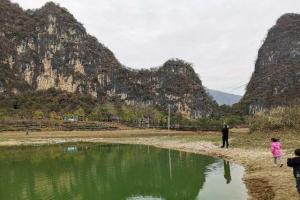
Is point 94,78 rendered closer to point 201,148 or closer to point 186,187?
point 201,148

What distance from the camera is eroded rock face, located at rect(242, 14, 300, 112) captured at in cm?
11694

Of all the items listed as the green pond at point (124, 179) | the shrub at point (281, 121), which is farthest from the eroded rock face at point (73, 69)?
the green pond at point (124, 179)

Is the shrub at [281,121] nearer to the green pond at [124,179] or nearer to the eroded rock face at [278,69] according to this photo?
the green pond at [124,179]

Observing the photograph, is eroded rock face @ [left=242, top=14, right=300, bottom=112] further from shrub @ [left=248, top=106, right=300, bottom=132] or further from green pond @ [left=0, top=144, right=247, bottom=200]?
green pond @ [left=0, top=144, right=247, bottom=200]

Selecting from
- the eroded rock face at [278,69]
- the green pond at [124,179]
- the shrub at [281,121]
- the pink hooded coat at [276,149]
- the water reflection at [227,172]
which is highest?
the eroded rock face at [278,69]

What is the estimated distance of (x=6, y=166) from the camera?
80.6ft

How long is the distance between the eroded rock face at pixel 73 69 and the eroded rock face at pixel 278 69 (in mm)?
22630

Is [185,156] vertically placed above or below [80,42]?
below

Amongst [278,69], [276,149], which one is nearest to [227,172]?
[276,149]

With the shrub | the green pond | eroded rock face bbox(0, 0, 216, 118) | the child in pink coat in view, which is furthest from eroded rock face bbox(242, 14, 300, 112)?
the child in pink coat

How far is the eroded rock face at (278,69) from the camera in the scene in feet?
384

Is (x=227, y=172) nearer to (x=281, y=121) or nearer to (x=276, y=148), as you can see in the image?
(x=276, y=148)

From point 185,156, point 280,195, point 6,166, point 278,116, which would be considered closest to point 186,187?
point 280,195

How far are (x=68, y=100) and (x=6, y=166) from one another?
3867 inches
